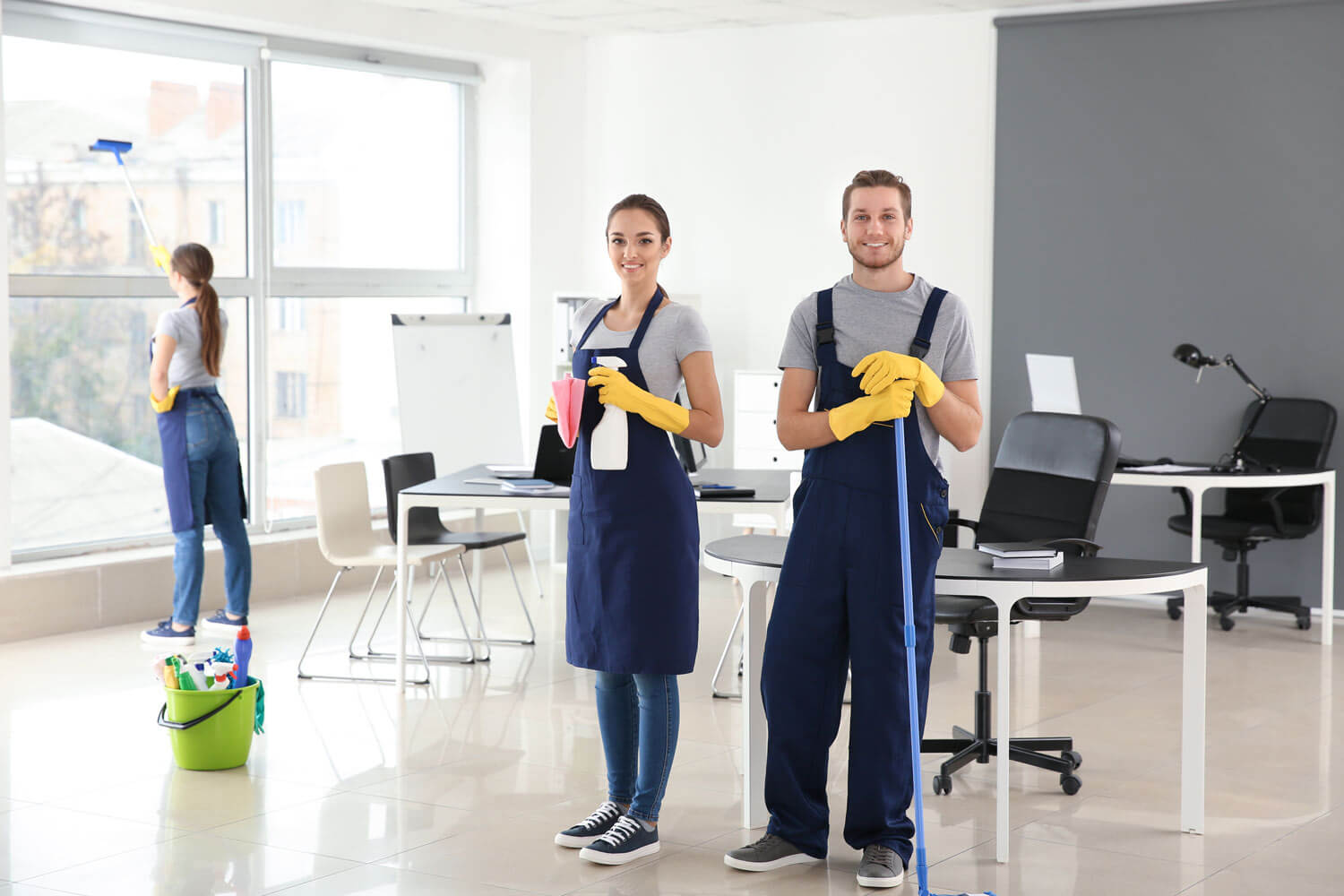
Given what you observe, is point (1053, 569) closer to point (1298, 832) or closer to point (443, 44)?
point (1298, 832)

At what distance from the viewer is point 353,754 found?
487cm

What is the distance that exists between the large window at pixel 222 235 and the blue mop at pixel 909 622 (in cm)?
478

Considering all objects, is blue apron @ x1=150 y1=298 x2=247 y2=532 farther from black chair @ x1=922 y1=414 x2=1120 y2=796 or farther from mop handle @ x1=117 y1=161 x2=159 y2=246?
black chair @ x1=922 y1=414 x2=1120 y2=796

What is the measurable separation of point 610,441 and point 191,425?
3.45m

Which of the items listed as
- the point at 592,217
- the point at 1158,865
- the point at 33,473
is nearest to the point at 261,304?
the point at 33,473

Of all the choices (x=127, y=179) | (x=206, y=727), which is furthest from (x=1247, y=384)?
(x=127, y=179)

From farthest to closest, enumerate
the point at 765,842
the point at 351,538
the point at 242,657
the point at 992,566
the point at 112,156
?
1. the point at 112,156
2. the point at 351,538
3. the point at 242,657
4. the point at 992,566
5. the point at 765,842

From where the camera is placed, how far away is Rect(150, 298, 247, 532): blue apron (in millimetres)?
6566

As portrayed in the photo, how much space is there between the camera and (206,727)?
4.64m

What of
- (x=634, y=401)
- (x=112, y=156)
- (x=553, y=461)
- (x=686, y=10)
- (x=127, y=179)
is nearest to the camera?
Result: (x=634, y=401)

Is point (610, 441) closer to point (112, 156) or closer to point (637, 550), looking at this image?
point (637, 550)

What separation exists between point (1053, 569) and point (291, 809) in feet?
7.09

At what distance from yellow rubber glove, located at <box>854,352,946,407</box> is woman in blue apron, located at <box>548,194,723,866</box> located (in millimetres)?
446

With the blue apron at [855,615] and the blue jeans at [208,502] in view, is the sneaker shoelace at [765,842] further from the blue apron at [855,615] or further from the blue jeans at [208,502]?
the blue jeans at [208,502]
